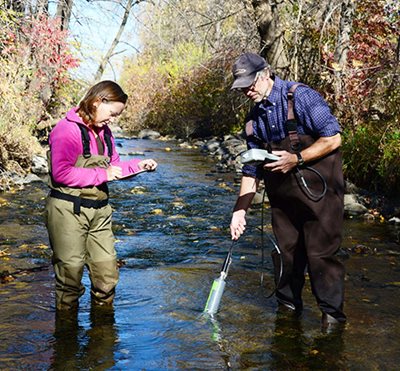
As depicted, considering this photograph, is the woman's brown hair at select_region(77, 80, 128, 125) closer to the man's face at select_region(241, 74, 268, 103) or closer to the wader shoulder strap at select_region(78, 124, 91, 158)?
the wader shoulder strap at select_region(78, 124, 91, 158)

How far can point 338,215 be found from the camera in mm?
4590

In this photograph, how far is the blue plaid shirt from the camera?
4.37m

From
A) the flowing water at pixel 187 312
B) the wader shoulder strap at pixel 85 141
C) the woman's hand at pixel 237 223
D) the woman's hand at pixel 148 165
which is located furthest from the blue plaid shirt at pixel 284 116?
the flowing water at pixel 187 312

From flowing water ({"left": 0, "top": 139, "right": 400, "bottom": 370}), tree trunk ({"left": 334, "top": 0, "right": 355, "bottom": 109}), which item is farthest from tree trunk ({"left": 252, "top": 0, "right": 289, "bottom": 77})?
flowing water ({"left": 0, "top": 139, "right": 400, "bottom": 370})

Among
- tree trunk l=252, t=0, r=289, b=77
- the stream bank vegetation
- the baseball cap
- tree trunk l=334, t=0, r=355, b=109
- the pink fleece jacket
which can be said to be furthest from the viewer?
tree trunk l=252, t=0, r=289, b=77

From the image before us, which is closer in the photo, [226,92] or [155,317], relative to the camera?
[155,317]

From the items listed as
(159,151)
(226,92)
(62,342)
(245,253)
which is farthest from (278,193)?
(226,92)

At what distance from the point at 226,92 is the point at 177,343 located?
68.2ft

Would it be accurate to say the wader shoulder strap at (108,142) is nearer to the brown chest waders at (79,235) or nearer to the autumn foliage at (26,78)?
the brown chest waders at (79,235)

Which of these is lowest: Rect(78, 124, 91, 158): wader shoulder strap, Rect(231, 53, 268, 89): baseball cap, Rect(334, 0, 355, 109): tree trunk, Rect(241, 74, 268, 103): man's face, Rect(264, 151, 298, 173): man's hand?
Rect(264, 151, 298, 173): man's hand

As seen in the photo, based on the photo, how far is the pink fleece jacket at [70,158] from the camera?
453 cm

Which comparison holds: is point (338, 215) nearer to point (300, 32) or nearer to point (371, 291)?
point (371, 291)

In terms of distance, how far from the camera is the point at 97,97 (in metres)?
4.58

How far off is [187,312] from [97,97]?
1978 mm
